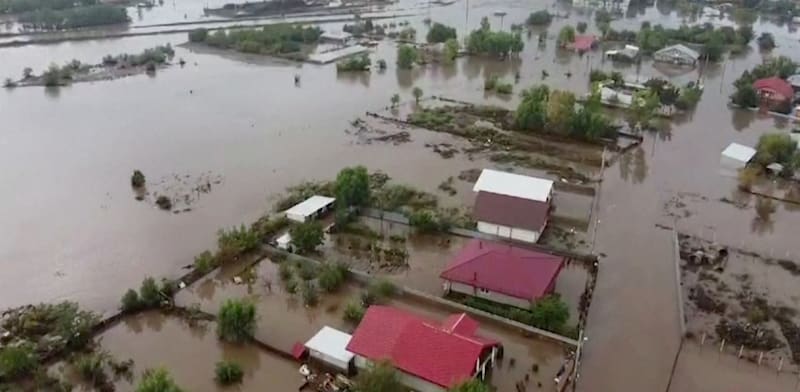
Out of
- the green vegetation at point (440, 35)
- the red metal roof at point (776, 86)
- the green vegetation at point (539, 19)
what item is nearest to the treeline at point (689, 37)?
the green vegetation at point (539, 19)

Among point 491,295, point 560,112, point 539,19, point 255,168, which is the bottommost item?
point 491,295

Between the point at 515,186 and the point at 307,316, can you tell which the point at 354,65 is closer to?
the point at 515,186

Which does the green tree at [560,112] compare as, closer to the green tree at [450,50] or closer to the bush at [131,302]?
the green tree at [450,50]

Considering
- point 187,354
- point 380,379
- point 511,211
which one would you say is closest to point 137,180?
point 187,354

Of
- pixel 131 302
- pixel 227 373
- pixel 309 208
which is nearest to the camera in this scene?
pixel 227 373

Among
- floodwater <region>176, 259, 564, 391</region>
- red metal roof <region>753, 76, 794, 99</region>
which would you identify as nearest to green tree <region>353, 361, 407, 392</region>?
floodwater <region>176, 259, 564, 391</region>

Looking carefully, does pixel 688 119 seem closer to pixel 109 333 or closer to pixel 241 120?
pixel 241 120

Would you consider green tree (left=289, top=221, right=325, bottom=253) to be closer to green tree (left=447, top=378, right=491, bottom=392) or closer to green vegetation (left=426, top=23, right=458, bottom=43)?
green tree (left=447, top=378, right=491, bottom=392)
